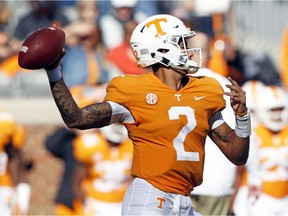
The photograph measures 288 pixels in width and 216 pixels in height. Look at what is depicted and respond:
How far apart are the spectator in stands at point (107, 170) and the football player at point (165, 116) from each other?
3.63 meters

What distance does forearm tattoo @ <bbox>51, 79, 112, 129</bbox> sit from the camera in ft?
18.4

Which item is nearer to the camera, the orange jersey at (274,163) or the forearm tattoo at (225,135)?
the forearm tattoo at (225,135)

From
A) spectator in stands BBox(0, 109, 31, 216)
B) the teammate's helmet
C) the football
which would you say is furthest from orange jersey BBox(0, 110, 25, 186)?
the football

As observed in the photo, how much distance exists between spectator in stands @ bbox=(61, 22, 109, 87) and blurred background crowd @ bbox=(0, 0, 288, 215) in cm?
1

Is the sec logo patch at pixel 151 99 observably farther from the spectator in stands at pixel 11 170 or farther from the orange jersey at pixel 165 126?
the spectator in stands at pixel 11 170

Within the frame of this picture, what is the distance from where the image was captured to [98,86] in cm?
1077

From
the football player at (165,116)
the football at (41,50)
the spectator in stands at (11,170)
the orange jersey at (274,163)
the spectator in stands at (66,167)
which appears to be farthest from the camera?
the spectator in stands at (66,167)

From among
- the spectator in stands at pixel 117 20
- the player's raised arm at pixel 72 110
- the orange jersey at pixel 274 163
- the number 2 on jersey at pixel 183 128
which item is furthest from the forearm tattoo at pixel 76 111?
the spectator in stands at pixel 117 20

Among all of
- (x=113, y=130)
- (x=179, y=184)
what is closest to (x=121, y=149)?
(x=113, y=130)

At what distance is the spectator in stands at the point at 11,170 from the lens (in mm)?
9523

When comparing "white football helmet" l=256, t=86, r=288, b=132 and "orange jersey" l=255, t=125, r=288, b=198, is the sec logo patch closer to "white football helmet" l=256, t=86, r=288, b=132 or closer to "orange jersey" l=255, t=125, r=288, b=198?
"orange jersey" l=255, t=125, r=288, b=198

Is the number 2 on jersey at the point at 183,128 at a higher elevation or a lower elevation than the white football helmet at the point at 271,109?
higher

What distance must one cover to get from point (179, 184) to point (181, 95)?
0.51 m

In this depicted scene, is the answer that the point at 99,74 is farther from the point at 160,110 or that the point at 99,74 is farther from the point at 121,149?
the point at 160,110
